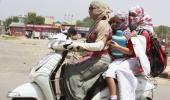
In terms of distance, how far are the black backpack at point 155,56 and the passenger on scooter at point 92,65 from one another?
629 mm

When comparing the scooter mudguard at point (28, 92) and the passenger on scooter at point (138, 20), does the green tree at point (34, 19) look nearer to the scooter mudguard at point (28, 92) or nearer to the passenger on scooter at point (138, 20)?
the passenger on scooter at point (138, 20)

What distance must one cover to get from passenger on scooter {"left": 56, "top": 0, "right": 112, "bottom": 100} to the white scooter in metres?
0.10

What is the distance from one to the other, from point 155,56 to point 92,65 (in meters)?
0.95

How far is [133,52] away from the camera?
19.4 feet

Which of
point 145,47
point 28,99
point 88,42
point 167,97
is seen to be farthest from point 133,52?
point 167,97

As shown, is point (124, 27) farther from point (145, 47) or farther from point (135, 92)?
point (135, 92)

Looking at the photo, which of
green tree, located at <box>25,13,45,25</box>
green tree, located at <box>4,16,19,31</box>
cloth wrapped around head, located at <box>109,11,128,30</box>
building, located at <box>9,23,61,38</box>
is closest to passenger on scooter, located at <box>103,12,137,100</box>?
cloth wrapped around head, located at <box>109,11,128,30</box>

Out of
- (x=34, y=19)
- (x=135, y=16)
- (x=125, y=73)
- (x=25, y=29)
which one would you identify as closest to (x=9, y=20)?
(x=34, y=19)

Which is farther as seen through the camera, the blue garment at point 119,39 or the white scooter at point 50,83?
the blue garment at point 119,39

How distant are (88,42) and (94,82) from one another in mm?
A: 520

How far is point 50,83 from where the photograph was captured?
5805 millimetres

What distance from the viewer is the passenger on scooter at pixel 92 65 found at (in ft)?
19.1

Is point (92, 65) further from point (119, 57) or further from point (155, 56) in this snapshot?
point (155, 56)

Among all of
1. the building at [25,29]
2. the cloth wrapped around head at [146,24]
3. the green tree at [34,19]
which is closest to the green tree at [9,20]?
the building at [25,29]
